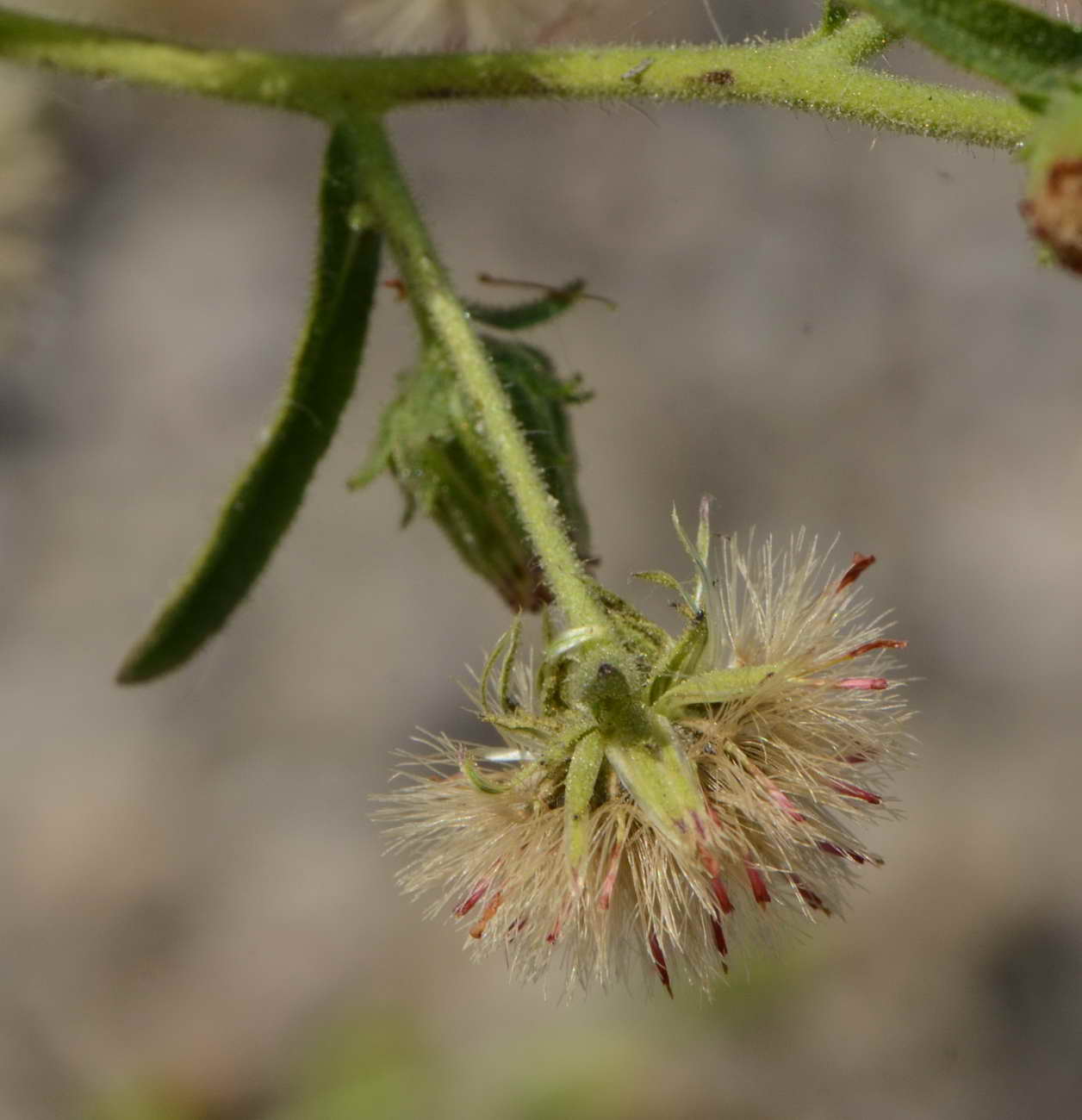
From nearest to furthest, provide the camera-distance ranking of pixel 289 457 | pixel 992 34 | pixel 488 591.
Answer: pixel 992 34
pixel 289 457
pixel 488 591

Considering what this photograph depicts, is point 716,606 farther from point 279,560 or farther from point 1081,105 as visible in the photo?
point 279,560

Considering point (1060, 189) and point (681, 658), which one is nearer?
point (1060, 189)

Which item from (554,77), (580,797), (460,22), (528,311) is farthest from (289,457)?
(460,22)

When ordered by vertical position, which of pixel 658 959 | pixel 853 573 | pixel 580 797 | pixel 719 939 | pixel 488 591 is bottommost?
pixel 488 591

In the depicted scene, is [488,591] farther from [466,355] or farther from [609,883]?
[609,883]

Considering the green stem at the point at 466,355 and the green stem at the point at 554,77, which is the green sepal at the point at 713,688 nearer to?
the green stem at the point at 466,355

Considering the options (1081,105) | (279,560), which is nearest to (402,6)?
(1081,105)
